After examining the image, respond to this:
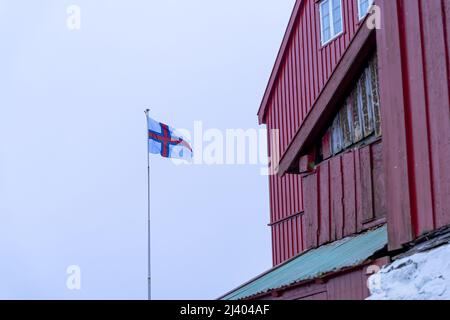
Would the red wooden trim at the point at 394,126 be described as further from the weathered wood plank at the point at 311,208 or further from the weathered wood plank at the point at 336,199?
the weathered wood plank at the point at 311,208

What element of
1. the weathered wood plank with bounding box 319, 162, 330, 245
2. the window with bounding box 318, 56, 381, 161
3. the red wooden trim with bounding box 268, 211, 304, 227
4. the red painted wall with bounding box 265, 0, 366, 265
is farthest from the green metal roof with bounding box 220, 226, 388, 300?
the red wooden trim with bounding box 268, 211, 304, 227

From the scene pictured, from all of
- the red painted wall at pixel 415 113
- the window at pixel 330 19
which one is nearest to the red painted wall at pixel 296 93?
the window at pixel 330 19

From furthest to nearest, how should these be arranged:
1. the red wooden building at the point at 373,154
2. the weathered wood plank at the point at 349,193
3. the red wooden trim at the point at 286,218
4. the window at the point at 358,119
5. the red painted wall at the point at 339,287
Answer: the red wooden trim at the point at 286,218 < the weathered wood plank at the point at 349,193 < the window at the point at 358,119 < the red painted wall at the point at 339,287 < the red wooden building at the point at 373,154

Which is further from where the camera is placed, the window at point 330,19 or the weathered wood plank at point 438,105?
the window at point 330,19

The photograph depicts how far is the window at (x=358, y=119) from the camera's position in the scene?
10328mm

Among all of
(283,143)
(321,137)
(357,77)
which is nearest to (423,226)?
(357,77)

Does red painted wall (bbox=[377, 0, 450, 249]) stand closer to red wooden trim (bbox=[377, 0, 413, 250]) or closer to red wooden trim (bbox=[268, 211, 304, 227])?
red wooden trim (bbox=[377, 0, 413, 250])

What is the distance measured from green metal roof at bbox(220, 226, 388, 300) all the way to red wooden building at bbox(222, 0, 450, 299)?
0.09 feet

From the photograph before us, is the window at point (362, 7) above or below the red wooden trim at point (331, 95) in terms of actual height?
above

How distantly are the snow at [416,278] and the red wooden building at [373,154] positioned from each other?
0.39 meters

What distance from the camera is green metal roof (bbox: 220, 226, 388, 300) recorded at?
876 centimetres

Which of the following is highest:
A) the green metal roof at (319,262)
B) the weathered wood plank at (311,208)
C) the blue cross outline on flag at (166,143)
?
the blue cross outline on flag at (166,143)

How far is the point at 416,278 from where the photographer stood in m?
6.89

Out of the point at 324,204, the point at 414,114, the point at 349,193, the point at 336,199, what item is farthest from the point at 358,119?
the point at 414,114
